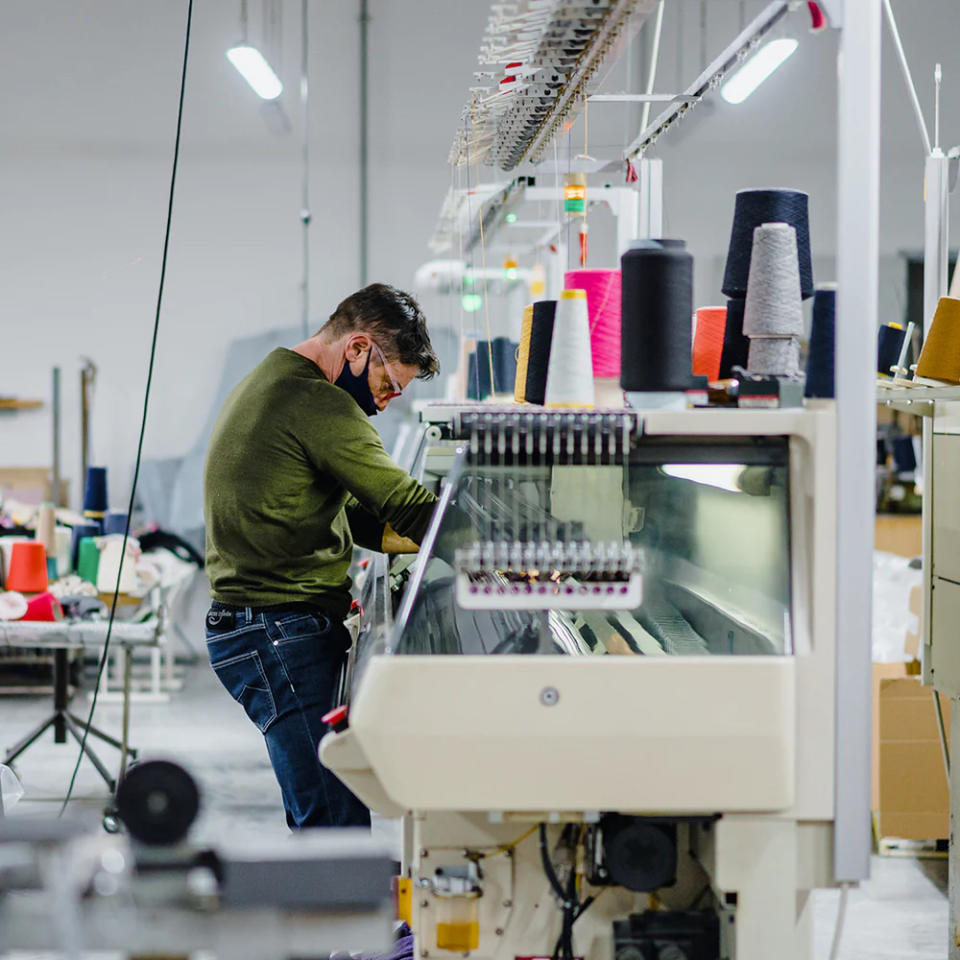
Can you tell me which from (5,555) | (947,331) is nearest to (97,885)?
(947,331)

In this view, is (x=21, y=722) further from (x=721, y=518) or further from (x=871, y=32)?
(x=871, y=32)

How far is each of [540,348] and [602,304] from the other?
0.18m

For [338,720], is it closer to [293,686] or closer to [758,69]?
[293,686]

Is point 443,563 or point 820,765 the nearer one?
point 820,765

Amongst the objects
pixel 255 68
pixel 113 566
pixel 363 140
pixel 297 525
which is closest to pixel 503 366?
pixel 255 68

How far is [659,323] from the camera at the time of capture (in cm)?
158

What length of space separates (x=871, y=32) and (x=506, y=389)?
322 cm

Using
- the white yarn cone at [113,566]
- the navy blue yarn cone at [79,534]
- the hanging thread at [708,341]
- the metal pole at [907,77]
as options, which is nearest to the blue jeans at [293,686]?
the hanging thread at [708,341]

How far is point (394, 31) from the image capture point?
6.80 m

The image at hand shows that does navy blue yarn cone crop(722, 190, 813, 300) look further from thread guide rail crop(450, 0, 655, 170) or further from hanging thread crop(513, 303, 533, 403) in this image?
hanging thread crop(513, 303, 533, 403)

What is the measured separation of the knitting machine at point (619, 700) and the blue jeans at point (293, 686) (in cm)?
39

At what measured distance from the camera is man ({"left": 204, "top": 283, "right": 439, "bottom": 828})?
6.66 feet

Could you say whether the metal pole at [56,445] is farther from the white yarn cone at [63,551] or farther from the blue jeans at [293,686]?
the blue jeans at [293,686]

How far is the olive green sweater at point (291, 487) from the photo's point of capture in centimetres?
195
